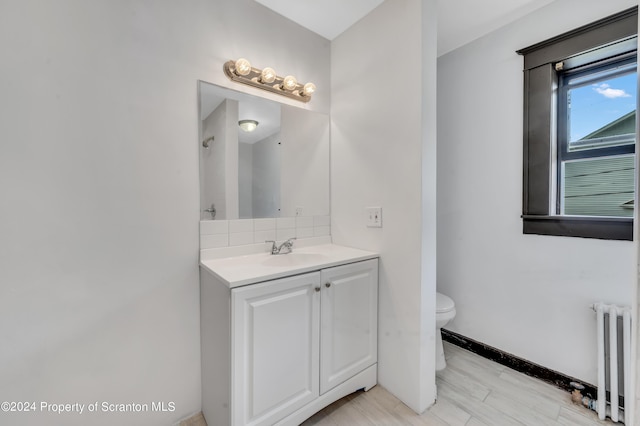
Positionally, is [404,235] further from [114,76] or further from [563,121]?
[114,76]

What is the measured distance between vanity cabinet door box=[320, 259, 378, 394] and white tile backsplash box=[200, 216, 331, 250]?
20.2 inches

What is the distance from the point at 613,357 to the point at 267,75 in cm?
249

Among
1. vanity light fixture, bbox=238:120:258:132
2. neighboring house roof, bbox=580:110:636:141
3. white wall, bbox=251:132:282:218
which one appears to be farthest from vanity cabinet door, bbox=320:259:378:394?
neighboring house roof, bbox=580:110:636:141

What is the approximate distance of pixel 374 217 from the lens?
1647mm

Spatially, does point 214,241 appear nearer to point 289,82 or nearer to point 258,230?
point 258,230

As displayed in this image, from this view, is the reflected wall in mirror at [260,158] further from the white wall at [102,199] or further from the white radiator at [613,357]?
the white radiator at [613,357]

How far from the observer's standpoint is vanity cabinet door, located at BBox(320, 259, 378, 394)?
4.49ft

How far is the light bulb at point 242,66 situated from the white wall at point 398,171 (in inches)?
28.4

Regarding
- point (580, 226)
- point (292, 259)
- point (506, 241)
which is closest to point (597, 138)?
point (580, 226)

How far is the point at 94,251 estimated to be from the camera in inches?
45.2

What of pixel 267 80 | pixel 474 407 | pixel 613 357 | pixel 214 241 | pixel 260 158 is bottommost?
pixel 474 407

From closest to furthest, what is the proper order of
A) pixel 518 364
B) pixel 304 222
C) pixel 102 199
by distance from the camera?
1. pixel 102 199
2. pixel 518 364
3. pixel 304 222

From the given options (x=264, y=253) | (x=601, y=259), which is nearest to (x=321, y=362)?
(x=264, y=253)

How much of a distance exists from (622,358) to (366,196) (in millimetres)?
1622
